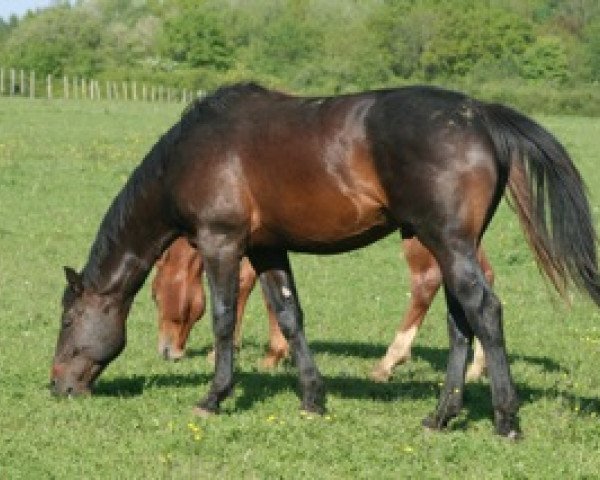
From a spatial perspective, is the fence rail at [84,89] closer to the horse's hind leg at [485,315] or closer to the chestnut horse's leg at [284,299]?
the chestnut horse's leg at [284,299]

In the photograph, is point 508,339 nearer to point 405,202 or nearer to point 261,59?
point 405,202

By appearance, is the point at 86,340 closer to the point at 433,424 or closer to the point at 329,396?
the point at 329,396

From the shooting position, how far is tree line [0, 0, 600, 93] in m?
96.5

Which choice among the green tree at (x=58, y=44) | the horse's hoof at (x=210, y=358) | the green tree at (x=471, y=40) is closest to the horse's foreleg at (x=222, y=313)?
the horse's hoof at (x=210, y=358)

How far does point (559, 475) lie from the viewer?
6551 millimetres

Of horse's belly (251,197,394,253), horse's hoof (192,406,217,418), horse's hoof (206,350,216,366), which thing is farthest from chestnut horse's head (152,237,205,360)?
horse's belly (251,197,394,253)

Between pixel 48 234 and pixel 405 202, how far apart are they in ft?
37.1

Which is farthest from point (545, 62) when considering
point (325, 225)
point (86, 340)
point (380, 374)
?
point (325, 225)

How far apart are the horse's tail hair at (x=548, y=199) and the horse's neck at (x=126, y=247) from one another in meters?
2.32

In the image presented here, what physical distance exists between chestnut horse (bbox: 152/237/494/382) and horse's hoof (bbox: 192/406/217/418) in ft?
6.43

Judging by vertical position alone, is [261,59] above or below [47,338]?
below

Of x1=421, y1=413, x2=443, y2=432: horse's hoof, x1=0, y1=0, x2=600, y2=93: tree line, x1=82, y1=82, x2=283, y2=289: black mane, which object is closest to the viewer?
x1=421, y1=413, x2=443, y2=432: horse's hoof

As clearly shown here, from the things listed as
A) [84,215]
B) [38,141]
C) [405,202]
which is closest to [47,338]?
[405,202]

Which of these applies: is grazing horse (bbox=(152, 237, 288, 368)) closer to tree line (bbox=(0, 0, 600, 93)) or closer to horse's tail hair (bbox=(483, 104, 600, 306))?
horse's tail hair (bbox=(483, 104, 600, 306))
